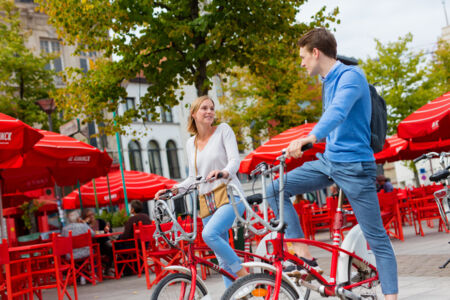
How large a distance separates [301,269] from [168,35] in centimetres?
1006

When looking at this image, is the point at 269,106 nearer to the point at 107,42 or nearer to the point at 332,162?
the point at 107,42

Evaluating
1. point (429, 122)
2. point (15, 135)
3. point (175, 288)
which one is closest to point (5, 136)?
point (15, 135)

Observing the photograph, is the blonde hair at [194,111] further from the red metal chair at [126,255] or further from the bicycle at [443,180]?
the red metal chair at [126,255]

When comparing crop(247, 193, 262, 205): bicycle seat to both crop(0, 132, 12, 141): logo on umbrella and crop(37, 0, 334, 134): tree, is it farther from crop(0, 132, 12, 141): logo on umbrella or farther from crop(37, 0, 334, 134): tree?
crop(37, 0, 334, 134): tree

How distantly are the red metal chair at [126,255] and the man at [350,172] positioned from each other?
25.2 ft

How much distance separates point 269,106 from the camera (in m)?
28.7

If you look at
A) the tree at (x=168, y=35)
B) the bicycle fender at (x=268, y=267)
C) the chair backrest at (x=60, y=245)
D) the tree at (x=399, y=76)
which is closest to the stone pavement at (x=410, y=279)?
the bicycle fender at (x=268, y=267)

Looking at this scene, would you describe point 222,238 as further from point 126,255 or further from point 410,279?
point 126,255

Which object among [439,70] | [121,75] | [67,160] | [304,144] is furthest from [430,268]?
[439,70]

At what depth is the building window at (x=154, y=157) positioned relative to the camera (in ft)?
143

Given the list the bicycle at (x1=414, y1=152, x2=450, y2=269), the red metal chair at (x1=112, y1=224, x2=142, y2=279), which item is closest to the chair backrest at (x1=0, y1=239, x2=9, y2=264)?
the bicycle at (x1=414, y1=152, x2=450, y2=269)

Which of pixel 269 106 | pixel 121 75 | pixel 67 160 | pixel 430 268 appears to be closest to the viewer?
pixel 430 268

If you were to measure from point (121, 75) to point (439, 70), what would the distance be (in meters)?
27.6

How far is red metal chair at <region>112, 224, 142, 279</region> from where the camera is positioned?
11.9 meters
